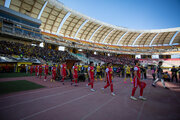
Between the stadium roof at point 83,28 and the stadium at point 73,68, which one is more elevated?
the stadium roof at point 83,28

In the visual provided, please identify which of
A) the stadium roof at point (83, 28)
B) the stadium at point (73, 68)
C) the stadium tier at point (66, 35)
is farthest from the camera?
the stadium roof at point (83, 28)

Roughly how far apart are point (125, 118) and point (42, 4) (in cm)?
3397

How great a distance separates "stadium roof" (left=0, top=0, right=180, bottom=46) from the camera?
27.8m

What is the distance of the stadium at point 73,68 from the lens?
3.53m

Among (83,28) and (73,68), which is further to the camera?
(83,28)

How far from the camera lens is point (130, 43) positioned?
5497 cm

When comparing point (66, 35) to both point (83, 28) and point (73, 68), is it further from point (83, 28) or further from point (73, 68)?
point (73, 68)

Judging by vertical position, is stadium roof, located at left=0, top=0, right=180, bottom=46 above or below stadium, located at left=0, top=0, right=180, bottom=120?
above

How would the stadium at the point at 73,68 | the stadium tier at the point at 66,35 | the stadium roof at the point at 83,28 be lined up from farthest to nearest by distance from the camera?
the stadium roof at the point at 83,28 < the stadium tier at the point at 66,35 < the stadium at the point at 73,68

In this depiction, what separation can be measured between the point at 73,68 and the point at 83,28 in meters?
34.7

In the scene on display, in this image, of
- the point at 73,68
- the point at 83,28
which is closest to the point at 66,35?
the point at 83,28

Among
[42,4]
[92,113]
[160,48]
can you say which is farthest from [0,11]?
[160,48]

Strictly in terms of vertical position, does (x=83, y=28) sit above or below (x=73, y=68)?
above

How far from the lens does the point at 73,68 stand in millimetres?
7758
